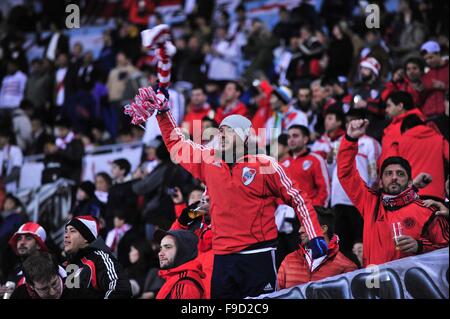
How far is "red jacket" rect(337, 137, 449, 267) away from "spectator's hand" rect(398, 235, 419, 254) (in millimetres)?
52

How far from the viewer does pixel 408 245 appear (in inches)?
312

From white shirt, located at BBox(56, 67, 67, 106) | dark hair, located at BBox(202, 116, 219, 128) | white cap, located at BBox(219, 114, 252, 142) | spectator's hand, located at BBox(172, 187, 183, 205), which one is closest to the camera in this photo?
white cap, located at BBox(219, 114, 252, 142)

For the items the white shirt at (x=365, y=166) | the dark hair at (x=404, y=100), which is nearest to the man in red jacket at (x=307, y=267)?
the white shirt at (x=365, y=166)

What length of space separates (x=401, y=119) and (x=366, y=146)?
0.47 meters

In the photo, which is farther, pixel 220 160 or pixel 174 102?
pixel 174 102

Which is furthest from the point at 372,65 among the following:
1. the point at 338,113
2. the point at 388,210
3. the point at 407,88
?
the point at 388,210

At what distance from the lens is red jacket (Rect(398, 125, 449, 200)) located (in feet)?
35.1

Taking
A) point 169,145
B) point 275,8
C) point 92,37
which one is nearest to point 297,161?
point 169,145

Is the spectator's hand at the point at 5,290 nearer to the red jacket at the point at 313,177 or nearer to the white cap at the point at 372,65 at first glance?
the red jacket at the point at 313,177

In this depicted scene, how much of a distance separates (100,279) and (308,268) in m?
1.68

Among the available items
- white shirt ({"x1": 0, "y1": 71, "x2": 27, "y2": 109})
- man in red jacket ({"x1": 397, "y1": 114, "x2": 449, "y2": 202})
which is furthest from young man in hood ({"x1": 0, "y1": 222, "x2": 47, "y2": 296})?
white shirt ({"x1": 0, "y1": 71, "x2": 27, "y2": 109})

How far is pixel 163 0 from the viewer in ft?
76.5

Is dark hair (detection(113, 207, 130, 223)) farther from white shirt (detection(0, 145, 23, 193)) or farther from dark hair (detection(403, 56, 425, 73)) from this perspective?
dark hair (detection(403, 56, 425, 73))
